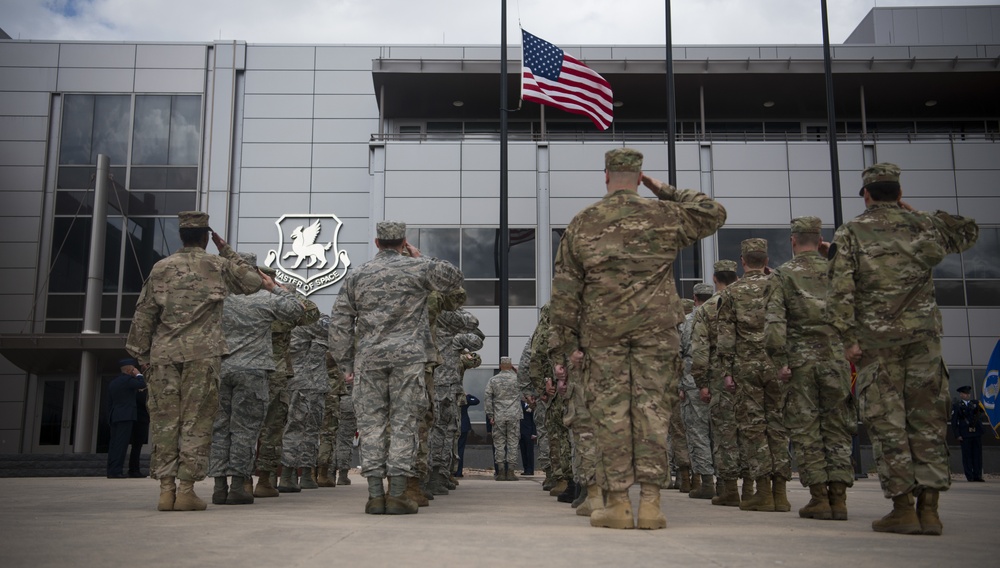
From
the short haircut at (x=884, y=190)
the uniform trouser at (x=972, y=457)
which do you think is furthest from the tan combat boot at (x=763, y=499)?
the uniform trouser at (x=972, y=457)

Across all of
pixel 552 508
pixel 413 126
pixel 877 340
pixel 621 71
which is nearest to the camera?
pixel 877 340

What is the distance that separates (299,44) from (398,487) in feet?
82.3

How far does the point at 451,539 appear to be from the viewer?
4602 mm

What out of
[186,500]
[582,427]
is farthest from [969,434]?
[186,500]

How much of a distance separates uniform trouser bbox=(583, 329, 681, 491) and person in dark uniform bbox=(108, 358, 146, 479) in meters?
11.5

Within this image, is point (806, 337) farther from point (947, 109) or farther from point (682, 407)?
point (947, 109)

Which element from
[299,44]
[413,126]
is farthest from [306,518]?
[299,44]

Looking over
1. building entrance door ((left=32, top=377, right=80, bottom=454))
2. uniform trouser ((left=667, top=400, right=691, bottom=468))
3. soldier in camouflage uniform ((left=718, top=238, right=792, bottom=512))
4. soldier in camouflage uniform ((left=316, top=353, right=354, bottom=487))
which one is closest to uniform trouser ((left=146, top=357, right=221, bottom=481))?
soldier in camouflage uniform ((left=718, top=238, right=792, bottom=512))

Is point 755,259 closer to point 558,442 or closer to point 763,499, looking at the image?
point 763,499

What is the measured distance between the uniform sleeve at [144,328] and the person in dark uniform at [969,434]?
1618 centimetres

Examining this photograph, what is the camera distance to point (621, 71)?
26.1 meters

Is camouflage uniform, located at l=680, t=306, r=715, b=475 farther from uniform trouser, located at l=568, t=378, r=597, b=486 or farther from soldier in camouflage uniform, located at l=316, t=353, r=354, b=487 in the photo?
soldier in camouflage uniform, located at l=316, t=353, r=354, b=487

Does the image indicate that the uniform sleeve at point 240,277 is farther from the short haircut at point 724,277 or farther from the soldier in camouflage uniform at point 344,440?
the soldier in camouflage uniform at point 344,440

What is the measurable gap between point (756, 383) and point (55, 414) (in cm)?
2582
